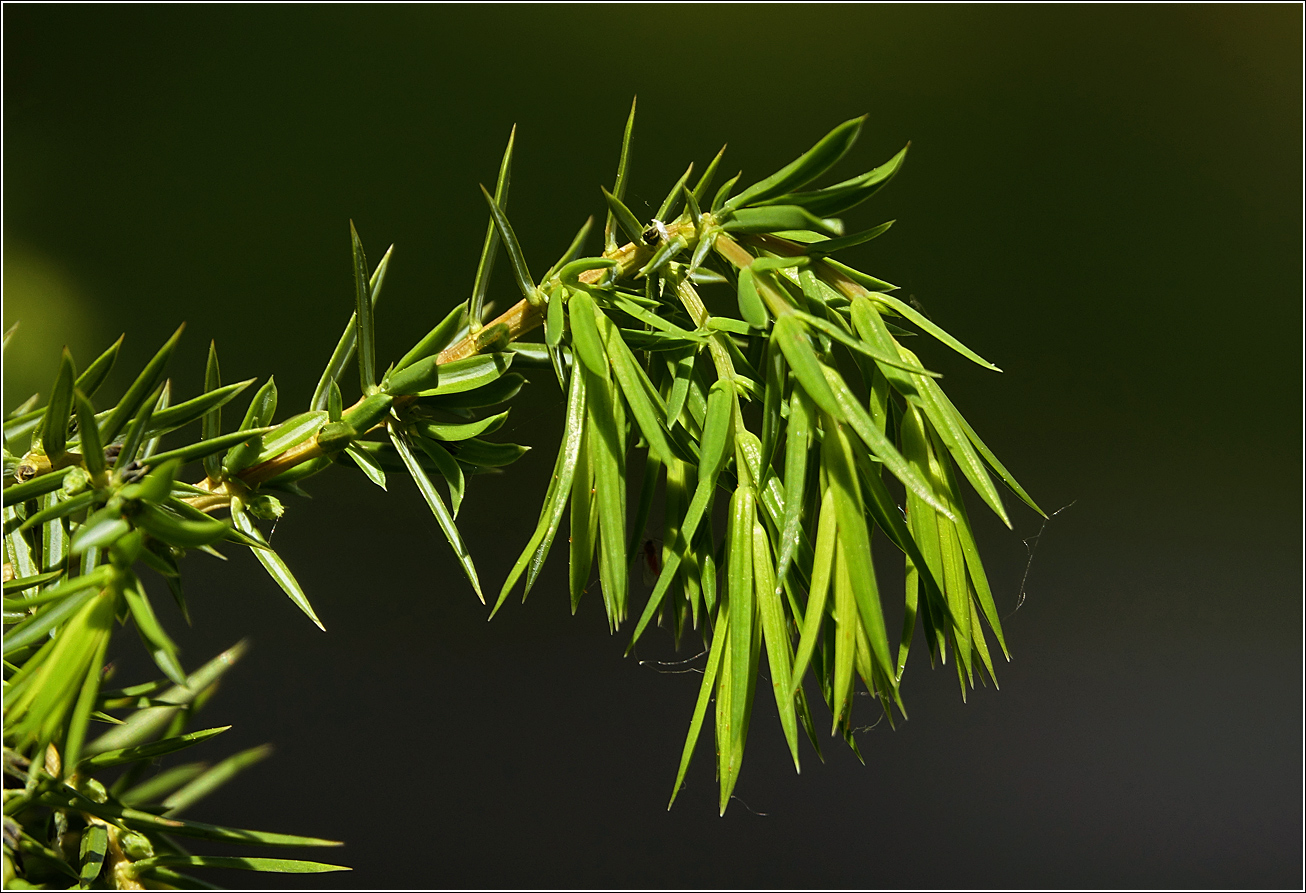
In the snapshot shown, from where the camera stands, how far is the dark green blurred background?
912 mm

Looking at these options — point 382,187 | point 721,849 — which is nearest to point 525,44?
point 382,187

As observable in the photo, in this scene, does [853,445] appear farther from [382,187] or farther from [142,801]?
[382,187]

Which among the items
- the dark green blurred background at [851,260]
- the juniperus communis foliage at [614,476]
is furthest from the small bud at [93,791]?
the dark green blurred background at [851,260]

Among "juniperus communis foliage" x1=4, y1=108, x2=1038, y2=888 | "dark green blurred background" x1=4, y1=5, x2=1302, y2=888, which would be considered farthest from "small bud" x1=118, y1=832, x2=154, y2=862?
"dark green blurred background" x1=4, y1=5, x2=1302, y2=888

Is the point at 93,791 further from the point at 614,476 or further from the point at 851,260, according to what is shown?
the point at 851,260

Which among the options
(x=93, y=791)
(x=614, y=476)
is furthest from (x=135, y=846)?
(x=614, y=476)

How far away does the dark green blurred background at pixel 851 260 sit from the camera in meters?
0.91

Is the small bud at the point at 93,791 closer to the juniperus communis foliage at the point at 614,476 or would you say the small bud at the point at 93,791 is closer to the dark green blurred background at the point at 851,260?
the juniperus communis foliage at the point at 614,476

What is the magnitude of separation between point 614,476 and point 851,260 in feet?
3.16

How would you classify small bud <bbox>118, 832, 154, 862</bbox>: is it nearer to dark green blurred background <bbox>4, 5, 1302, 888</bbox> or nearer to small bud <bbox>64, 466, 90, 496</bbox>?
small bud <bbox>64, 466, 90, 496</bbox>

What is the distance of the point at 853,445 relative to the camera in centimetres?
19

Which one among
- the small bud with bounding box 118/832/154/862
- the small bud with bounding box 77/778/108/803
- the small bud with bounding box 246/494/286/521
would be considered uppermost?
the small bud with bounding box 246/494/286/521

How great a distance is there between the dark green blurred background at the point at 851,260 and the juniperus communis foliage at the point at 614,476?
2.18ft

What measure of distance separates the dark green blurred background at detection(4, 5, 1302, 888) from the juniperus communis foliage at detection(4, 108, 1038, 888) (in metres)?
0.66
